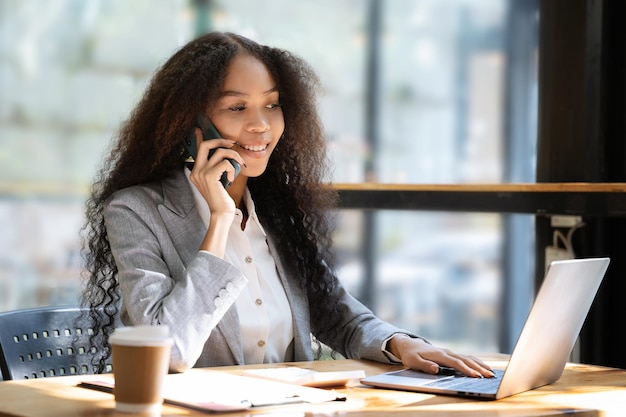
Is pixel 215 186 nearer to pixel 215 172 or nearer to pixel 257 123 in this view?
pixel 215 172

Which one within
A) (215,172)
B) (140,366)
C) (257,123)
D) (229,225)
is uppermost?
(257,123)

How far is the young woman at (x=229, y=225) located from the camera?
198 cm

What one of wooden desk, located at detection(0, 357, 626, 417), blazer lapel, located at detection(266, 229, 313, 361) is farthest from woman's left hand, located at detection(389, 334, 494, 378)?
blazer lapel, located at detection(266, 229, 313, 361)

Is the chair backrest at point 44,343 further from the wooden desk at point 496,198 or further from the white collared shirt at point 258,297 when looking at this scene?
the wooden desk at point 496,198

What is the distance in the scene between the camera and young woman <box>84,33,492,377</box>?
198cm

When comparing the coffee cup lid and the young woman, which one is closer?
the coffee cup lid

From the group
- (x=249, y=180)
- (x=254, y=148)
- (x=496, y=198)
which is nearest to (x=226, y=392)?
(x=254, y=148)

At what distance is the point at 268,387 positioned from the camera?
5.39 ft

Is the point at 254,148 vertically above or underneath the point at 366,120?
underneath

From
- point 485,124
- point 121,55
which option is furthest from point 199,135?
point 121,55

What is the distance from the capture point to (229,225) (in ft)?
6.88

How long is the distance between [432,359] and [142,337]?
29.3 inches

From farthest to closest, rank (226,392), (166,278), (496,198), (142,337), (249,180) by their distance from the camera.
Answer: (496,198), (249,180), (166,278), (226,392), (142,337)

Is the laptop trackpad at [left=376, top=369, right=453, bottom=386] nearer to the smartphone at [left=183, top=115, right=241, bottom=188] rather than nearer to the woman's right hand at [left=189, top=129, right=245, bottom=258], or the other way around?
the woman's right hand at [left=189, top=129, right=245, bottom=258]
